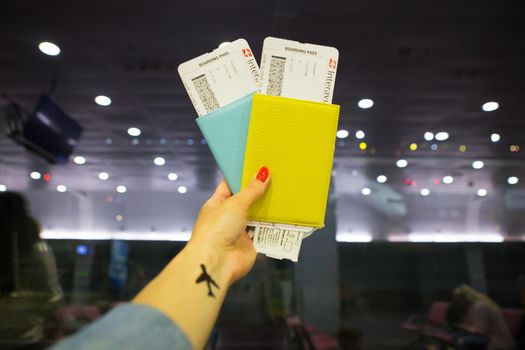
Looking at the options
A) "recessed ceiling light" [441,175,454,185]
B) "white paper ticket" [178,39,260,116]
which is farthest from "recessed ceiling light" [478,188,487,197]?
"white paper ticket" [178,39,260,116]

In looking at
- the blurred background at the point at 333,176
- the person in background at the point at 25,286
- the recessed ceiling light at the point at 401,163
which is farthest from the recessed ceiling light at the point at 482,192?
the person in background at the point at 25,286

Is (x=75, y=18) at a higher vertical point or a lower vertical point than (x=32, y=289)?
higher

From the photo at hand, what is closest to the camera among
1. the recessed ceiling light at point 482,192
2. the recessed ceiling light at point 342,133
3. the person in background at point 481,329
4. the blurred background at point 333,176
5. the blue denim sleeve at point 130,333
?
the blue denim sleeve at point 130,333

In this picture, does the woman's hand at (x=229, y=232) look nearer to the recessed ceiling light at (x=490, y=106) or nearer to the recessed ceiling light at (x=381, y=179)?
the recessed ceiling light at (x=490, y=106)

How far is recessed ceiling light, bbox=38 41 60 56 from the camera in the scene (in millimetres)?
3044

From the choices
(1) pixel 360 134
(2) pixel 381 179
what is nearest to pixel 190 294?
(1) pixel 360 134

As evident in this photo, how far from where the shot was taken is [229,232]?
67 centimetres

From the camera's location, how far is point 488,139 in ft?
15.9

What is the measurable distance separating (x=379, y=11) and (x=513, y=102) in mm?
2277

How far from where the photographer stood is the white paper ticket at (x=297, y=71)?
870mm

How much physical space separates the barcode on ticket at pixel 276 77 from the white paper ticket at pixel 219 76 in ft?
0.14

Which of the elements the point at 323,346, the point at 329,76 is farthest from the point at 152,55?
the point at 323,346

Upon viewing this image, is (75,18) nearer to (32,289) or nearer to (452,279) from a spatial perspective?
(32,289)

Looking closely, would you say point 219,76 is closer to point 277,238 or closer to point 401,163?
point 277,238
